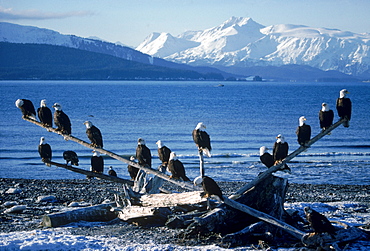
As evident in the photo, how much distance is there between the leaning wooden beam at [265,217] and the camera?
932 cm

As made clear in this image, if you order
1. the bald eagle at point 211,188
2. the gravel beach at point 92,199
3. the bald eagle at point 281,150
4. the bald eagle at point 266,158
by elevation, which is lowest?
the gravel beach at point 92,199

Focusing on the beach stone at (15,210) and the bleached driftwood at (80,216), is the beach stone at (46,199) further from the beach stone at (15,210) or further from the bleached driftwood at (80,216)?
the bleached driftwood at (80,216)

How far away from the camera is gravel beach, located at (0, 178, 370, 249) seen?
34.3ft

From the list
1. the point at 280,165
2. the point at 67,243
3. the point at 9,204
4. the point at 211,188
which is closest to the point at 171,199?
the point at 211,188

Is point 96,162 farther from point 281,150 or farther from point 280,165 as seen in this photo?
point 280,165

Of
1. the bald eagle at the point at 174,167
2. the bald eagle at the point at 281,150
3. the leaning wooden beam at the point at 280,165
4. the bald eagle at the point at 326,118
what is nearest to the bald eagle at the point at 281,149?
the bald eagle at the point at 281,150

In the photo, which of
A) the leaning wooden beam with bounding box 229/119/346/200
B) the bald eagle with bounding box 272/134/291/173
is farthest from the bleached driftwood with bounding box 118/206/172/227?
the bald eagle with bounding box 272/134/291/173

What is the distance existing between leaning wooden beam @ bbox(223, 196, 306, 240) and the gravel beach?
2.96ft

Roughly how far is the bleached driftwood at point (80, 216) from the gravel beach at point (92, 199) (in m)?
0.21

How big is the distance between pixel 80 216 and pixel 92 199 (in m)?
4.17

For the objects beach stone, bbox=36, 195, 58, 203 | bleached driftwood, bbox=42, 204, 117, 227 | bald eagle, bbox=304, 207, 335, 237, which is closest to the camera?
bald eagle, bbox=304, 207, 335, 237

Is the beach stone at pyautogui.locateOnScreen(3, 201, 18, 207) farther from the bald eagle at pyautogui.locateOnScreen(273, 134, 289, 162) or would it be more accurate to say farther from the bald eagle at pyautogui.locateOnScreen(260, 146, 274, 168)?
the bald eagle at pyautogui.locateOnScreen(273, 134, 289, 162)

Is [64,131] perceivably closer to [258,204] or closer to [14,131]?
[258,204]

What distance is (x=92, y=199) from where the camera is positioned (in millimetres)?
15461
